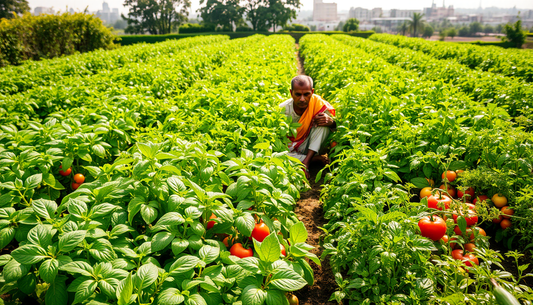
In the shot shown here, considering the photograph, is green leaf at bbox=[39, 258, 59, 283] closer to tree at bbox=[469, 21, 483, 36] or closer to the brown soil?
the brown soil

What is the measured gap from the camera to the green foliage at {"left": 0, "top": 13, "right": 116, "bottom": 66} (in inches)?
495

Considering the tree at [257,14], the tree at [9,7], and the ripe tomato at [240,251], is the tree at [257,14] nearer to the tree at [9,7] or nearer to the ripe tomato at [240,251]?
the tree at [9,7]

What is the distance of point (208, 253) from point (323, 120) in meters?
2.66

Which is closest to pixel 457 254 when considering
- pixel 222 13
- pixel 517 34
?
pixel 517 34

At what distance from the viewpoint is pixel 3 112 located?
3867 mm

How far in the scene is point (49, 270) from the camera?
125 cm

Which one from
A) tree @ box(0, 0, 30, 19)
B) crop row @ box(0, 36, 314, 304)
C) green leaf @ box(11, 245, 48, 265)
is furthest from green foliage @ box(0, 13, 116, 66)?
tree @ box(0, 0, 30, 19)

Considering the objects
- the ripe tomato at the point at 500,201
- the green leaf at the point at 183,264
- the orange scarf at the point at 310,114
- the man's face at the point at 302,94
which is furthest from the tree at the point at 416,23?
the green leaf at the point at 183,264

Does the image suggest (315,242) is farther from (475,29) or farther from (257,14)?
(475,29)

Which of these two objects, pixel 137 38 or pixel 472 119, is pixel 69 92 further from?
pixel 137 38

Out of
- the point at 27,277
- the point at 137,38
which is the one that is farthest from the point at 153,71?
the point at 137,38

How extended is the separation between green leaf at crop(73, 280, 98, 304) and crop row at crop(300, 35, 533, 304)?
1.23 metres

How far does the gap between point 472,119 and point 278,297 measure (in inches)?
108

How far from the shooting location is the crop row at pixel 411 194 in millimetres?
1589
